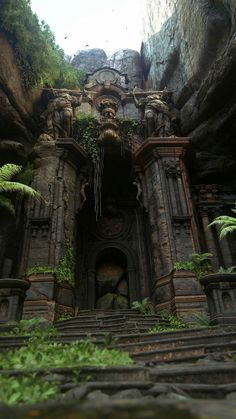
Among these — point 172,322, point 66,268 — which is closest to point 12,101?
point 66,268

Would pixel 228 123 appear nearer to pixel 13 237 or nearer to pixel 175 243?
pixel 175 243

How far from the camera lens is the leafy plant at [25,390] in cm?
290

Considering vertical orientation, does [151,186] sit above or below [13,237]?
above

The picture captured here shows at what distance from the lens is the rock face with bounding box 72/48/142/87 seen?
2298cm

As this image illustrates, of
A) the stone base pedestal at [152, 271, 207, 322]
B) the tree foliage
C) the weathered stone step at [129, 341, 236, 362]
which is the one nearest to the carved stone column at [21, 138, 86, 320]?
the stone base pedestal at [152, 271, 207, 322]

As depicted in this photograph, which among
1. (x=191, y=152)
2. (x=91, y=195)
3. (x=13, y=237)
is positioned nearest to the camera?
(x=13, y=237)

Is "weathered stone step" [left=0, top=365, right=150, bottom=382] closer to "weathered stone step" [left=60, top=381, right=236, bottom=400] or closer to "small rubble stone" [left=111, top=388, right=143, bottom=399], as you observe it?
"weathered stone step" [left=60, top=381, right=236, bottom=400]

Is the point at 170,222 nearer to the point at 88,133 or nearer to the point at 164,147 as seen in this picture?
the point at 164,147

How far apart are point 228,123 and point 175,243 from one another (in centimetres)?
534

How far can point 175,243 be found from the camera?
11.3m

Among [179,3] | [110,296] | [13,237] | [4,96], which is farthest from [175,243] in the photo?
[179,3]

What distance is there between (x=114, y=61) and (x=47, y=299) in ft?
68.1

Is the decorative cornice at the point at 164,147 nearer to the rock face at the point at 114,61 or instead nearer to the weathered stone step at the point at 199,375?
the weathered stone step at the point at 199,375

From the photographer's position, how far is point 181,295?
32.8 feet
